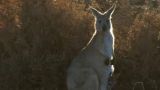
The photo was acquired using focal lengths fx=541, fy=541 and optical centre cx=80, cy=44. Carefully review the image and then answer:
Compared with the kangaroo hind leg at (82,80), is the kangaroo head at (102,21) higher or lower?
higher

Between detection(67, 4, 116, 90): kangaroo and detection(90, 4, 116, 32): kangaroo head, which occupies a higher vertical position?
detection(90, 4, 116, 32): kangaroo head

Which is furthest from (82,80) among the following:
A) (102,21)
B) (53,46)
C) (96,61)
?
(53,46)

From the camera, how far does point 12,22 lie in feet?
39.4

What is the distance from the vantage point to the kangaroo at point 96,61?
1106 cm

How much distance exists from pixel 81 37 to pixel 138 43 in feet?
4.51

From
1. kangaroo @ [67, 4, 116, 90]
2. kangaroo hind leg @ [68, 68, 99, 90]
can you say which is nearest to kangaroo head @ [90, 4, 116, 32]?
kangaroo @ [67, 4, 116, 90]

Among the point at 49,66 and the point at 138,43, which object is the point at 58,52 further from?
the point at 138,43

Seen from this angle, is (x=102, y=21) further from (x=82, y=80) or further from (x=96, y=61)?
Answer: (x=82, y=80)

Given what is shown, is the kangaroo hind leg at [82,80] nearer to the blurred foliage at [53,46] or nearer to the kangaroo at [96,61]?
the kangaroo at [96,61]

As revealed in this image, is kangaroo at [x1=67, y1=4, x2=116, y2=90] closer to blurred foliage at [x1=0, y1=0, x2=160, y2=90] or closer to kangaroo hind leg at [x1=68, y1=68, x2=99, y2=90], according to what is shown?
kangaroo hind leg at [x1=68, y1=68, x2=99, y2=90]

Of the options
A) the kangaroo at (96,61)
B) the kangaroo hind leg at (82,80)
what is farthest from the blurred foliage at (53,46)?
the kangaroo hind leg at (82,80)

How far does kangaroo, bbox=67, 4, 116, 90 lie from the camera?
36.3 ft

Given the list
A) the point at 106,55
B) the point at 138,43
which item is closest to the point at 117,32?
the point at 138,43

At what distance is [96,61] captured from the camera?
11383mm
